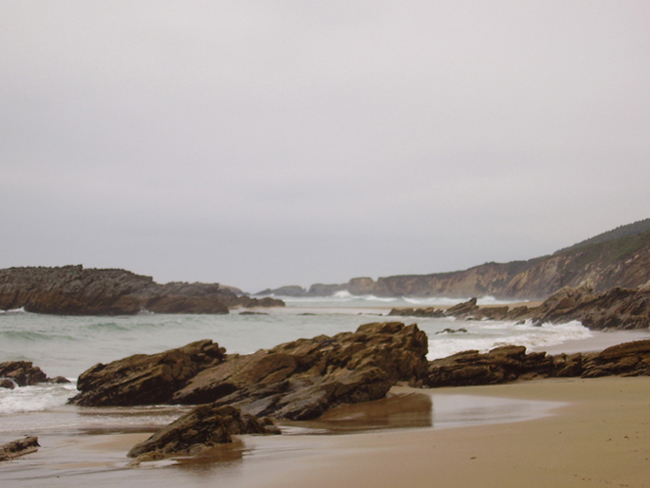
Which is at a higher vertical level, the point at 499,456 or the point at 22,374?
the point at 499,456

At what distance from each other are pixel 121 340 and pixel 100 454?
63.6ft

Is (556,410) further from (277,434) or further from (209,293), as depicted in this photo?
(209,293)

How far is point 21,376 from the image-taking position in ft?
Answer: 50.2

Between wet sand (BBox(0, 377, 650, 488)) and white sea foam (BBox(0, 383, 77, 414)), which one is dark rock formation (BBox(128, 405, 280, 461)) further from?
white sea foam (BBox(0, 383, 77, 414))

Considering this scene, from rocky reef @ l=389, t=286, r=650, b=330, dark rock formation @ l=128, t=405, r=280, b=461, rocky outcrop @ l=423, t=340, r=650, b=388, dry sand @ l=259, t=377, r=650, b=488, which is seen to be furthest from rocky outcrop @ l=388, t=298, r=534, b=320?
dark rock formation @ l=128, t=405, r=280, b=461

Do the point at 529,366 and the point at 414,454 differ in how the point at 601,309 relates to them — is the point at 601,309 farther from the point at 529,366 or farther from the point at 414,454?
the point at 414,454

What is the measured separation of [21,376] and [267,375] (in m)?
7.86

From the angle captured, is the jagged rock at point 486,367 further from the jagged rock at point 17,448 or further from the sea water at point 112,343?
the jagged rock at point 17,448

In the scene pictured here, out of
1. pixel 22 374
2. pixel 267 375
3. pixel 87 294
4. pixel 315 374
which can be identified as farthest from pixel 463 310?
pixel 22 374

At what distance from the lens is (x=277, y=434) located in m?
8.72

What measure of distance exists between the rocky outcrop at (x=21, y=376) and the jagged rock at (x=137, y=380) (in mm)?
2412

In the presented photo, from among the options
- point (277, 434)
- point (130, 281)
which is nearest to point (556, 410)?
point (277, 434)

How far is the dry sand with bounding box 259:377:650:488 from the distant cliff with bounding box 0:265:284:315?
5176 cm

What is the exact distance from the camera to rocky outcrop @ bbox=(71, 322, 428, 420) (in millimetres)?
11992
